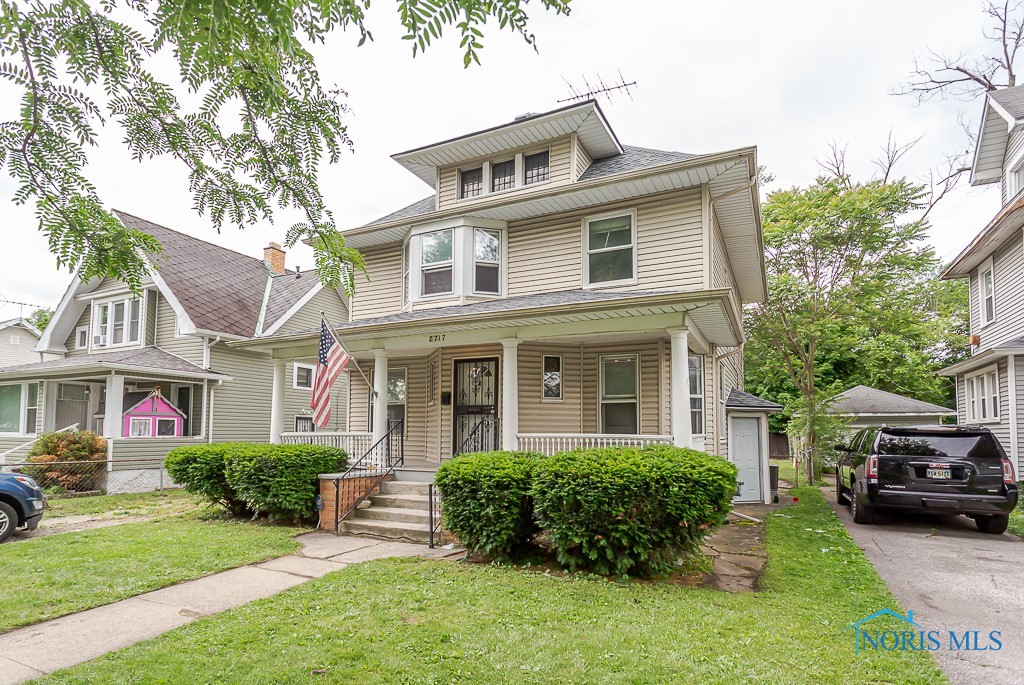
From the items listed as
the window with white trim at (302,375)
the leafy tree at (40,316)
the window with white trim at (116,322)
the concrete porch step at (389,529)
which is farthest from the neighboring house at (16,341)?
the concrete porch step at (389,529)

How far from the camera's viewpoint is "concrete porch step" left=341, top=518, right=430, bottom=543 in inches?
341

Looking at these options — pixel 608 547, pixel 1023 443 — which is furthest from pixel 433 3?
pixel 1023 443

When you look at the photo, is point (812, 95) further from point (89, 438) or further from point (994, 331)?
point (89, 438)

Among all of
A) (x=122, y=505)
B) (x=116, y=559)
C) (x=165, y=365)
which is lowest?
(x=122, y=505)

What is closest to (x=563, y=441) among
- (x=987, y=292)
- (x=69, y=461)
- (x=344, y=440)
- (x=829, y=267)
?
(x=344, y=440)

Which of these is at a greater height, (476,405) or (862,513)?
(476,405)

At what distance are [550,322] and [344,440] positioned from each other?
5626mm

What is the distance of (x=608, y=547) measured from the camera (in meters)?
6.36

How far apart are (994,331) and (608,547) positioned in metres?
14.8

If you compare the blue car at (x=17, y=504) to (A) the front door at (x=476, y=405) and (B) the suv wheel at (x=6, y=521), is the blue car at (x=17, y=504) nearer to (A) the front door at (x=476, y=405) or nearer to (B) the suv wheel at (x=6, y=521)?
(B) the suv wheel at (x=6, y=521)

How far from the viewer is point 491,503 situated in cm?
700

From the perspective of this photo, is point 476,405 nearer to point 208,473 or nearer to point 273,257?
point 208,473

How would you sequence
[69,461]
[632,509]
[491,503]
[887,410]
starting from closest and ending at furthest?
[632,509], [491,503], [69,461], [887,410]

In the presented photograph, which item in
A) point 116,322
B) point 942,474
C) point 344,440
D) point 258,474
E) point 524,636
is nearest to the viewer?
point 524,636
